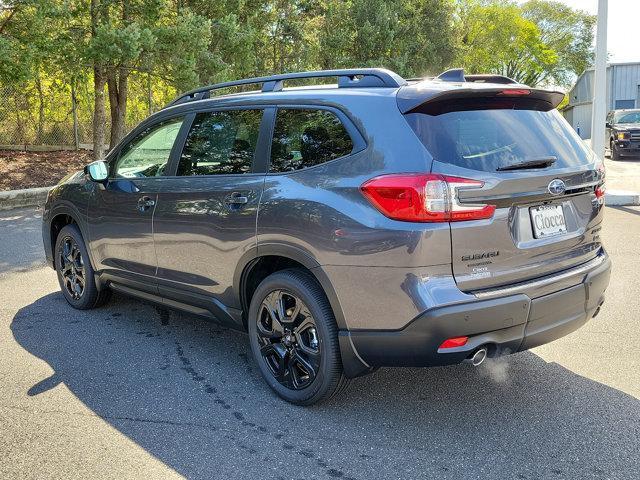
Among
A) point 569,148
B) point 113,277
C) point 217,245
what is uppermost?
point 569,148

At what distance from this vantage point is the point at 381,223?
117 inches

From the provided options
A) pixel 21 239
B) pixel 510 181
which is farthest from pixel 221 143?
pixel 21 239

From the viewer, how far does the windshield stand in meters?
22.1

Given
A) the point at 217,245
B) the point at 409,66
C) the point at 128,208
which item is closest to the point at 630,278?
the point at 217,245

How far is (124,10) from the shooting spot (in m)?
13.4

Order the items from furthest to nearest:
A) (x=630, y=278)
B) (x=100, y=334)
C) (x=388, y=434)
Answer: (x=630, y=278) < (x=100, y=334) < (x=388, y=434)

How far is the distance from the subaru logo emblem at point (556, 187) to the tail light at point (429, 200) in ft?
1.42

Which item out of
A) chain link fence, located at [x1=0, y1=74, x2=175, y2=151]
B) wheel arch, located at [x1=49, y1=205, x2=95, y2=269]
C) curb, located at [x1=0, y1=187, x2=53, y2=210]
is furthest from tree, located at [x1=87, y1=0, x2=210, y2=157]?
wheel arch, located at [x1=49, y1=205, x2=95, y2=269]

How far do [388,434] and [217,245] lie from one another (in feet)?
4.98

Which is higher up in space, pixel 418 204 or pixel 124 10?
pixel 124 10

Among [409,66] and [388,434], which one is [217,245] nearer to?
[388,434]

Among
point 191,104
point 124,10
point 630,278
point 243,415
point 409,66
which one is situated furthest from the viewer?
point 409,66

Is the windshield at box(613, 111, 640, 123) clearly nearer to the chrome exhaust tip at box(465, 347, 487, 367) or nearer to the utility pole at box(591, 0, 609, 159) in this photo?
the utility pole at box(591, 0, 609, 159)

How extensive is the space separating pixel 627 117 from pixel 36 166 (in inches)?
770
